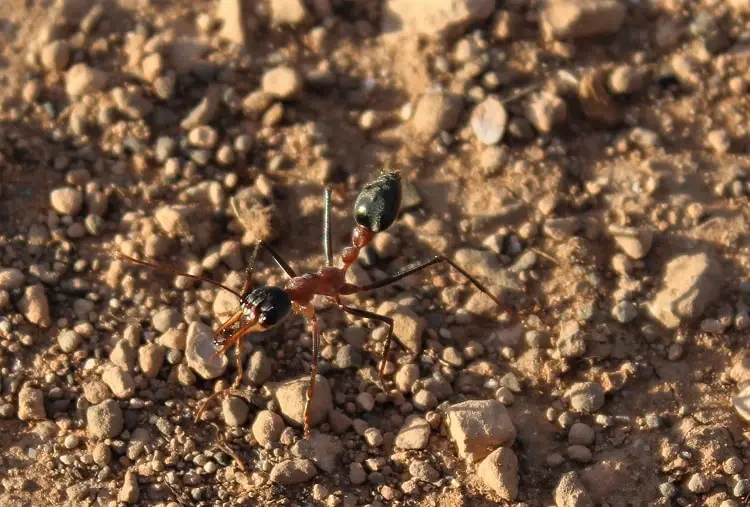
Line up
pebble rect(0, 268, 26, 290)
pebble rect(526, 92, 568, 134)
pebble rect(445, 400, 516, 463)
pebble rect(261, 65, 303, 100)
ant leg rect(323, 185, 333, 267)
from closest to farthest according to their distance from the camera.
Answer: pebble rect(445, 400, 516, 463) < pebble rect(0, 268, 26, 290) < ant leg rect(323, 185, 333, 267) < pebble rect(526, 92, 568, 134) < pebble rect(261, 65, 303, 100)

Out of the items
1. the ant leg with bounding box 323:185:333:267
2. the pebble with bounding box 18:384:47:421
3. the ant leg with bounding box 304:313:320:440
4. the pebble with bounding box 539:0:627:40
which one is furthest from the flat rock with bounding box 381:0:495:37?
the pebble with bounding box 18:384:47:421

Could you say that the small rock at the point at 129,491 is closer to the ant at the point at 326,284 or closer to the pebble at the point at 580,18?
the ant at the point at 326,284

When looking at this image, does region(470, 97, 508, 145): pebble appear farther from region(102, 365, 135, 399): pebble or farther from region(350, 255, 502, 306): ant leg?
region(102, 365, 135, 399): pebble

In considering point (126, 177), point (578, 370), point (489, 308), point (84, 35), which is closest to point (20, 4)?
point (84, 35)

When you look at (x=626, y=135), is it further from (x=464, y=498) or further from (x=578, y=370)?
(x=464, y=498)

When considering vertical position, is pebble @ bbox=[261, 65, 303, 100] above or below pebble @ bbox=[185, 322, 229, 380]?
above

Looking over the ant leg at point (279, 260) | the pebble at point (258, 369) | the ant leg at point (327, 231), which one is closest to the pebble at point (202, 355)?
the pebble at point (258, 369)
